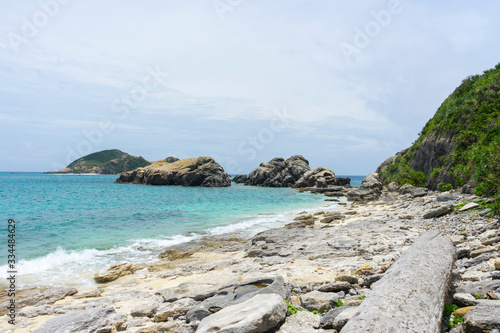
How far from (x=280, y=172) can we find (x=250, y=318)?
287ft

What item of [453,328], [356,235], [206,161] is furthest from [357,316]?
[206,161]

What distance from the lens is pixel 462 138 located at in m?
27.1

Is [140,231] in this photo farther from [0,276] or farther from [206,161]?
[206,161]

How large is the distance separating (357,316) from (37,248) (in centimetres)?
1719

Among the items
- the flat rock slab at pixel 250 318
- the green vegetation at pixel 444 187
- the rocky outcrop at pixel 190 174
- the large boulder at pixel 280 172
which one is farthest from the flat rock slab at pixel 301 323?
the rocky outcrop at pixel 190 174

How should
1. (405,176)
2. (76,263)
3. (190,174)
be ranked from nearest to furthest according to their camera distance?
(76,263) → (405,176) → (190,174)

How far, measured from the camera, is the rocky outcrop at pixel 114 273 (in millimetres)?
10456

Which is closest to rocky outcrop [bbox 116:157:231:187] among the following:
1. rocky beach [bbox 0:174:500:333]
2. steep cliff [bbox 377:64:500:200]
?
steep cliff [bbox 377:64:500:200]

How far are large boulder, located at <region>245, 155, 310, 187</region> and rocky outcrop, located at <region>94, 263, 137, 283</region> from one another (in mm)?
76402

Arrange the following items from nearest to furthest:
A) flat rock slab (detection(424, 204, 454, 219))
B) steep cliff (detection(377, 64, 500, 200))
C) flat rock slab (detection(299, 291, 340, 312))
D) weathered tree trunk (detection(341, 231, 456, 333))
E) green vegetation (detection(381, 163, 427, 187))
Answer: weathered tree trunk (detection(341, 231, 456, 333)), flat rock slab (detection(299, 291, 340, 312)), flat rock slab (detection(424, 204, 454, 219)), steep cliff (detection(377, 64, 500, 200)), green vegetation (detection(381, 163, 427, 187))

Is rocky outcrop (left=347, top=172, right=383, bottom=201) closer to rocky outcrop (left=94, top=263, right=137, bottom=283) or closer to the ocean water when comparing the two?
the ocean water

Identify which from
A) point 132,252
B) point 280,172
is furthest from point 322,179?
point 132,252

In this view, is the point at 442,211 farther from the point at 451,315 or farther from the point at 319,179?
the point at 319,179

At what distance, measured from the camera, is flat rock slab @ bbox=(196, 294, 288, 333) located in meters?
4.45
